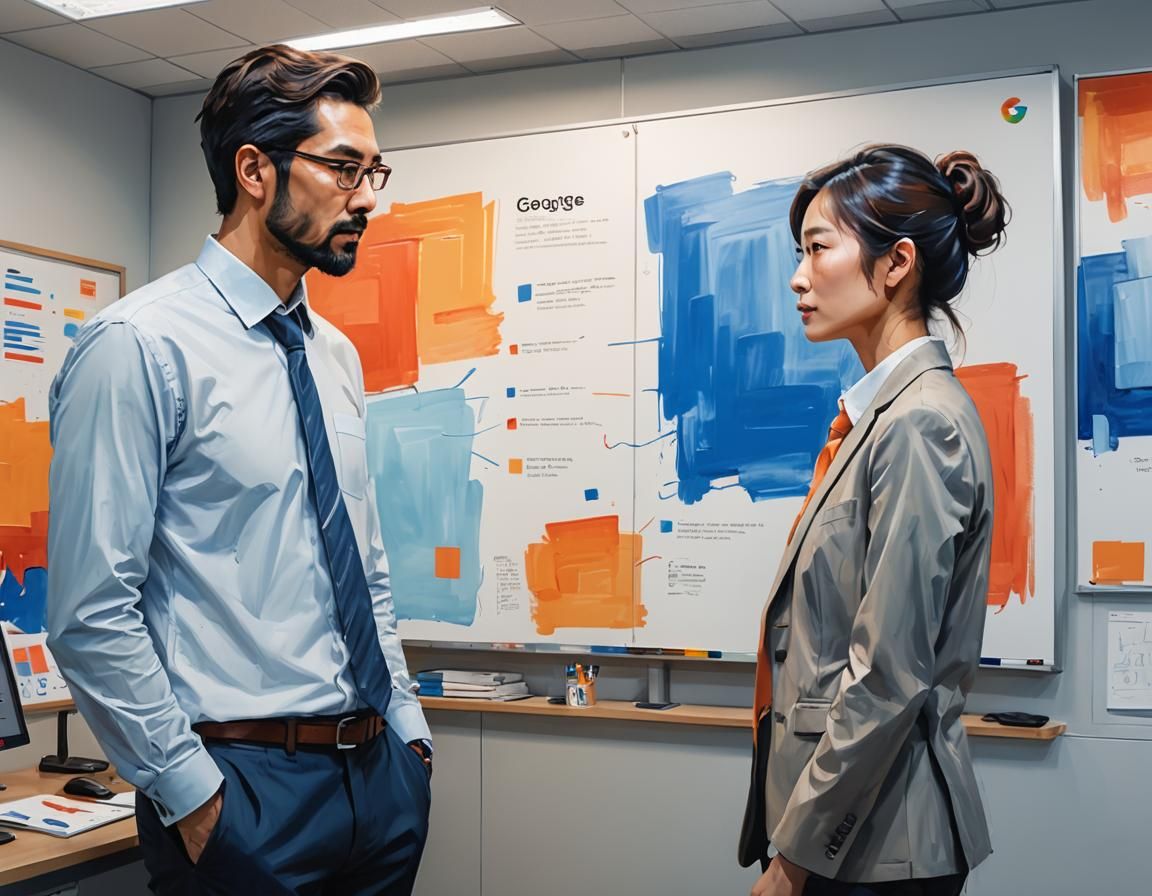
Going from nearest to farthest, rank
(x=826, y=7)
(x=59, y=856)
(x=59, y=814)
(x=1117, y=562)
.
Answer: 1. (x=59, y=856)
2. (x=59, y=814)
3. (x=1117, y=562)
4. (x=826, y=7)

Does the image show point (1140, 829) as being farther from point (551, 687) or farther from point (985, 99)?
point (985, 99)

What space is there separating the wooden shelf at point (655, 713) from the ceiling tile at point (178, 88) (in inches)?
88.7

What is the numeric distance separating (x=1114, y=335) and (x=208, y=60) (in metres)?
2.88

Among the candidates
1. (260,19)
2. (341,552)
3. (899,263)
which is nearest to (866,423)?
(899,263)

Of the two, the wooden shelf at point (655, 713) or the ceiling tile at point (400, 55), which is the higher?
the ceiling tile at point (400, 55)

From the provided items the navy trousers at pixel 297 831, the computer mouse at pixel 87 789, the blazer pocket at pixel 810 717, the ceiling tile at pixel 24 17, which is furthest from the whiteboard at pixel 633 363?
the navy trousers at pixel 297 831

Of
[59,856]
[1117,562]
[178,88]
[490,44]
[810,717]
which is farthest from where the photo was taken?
[178,88]

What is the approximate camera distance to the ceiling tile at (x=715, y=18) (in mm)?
3445

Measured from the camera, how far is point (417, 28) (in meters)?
3.66

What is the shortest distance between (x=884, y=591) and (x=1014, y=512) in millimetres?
1833

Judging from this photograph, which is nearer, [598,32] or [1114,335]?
[1114,335]

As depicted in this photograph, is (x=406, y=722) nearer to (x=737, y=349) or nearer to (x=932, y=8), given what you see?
(x=737, y=349)

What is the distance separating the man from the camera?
1581 mm

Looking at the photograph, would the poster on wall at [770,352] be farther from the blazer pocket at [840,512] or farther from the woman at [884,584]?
the blazer pocket at [840,512]
